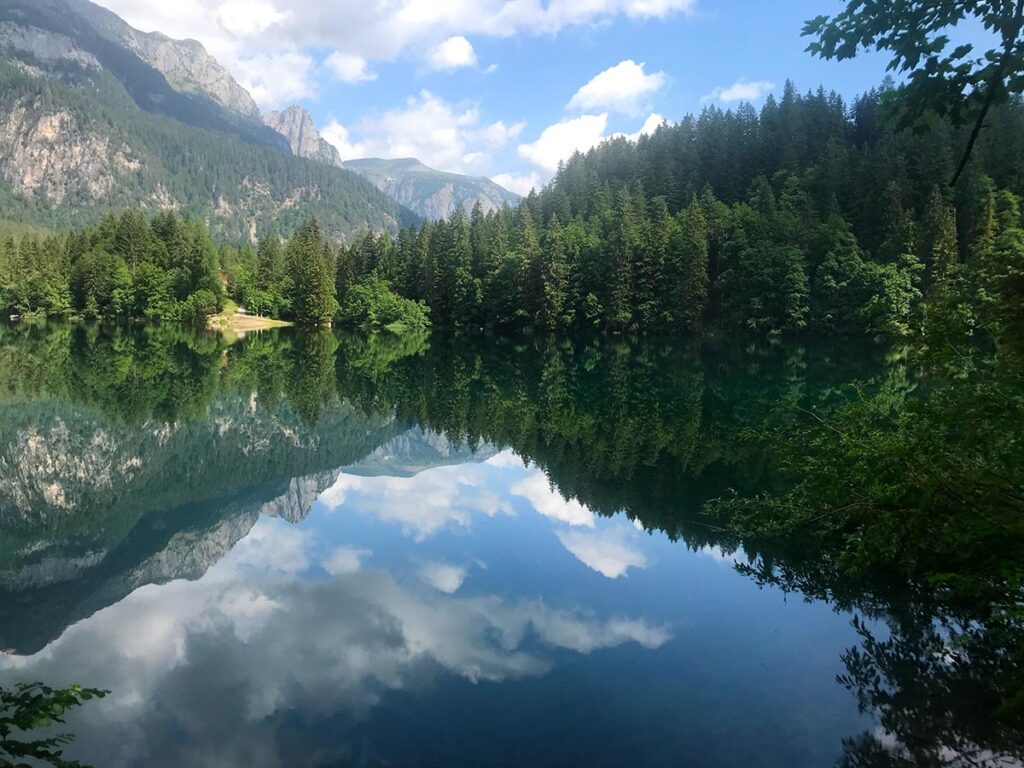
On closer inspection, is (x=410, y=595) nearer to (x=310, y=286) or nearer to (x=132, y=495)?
(x=132, y=495)

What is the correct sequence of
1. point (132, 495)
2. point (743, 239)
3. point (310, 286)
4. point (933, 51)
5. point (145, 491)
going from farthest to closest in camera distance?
point (310, 286) → point (743, 239) → point (145, 491) → point (132, 495) → point (933, 51)

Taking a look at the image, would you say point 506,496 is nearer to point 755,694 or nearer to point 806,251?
point 755,694

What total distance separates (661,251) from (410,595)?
76195mm

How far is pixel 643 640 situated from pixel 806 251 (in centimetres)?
7599

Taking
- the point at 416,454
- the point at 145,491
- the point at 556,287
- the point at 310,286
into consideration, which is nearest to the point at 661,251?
the point at 556,287

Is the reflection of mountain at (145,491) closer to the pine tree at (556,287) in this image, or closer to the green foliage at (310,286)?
the pine tree at (556,287)

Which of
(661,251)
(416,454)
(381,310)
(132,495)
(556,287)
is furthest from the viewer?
(381,310)

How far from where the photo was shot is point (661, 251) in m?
82.3

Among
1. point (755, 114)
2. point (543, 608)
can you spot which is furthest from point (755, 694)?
point (755, 114)

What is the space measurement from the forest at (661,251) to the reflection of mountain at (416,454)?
48138 millimetres

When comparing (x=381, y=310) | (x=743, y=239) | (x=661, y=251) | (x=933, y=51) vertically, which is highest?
(x=743, y=239)

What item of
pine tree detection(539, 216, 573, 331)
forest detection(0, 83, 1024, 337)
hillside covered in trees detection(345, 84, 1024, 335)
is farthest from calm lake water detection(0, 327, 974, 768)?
pine tree detection(539, 216, 573, 331)

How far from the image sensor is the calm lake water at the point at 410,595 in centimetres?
739

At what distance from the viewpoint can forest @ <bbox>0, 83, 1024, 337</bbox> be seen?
7244 cm
